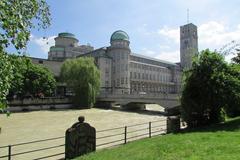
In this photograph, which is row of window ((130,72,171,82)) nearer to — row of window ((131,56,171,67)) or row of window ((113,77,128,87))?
row of window ((131,56,171,67))

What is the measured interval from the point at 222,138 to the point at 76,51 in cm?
12077

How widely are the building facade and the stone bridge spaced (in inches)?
624

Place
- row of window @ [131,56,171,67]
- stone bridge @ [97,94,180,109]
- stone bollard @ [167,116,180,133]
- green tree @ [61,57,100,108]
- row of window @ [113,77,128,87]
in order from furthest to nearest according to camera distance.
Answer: row of window @ [131,56,171,67], row of window @ [113,77,128,87], green tree @ [61,57,100,108], stone bridge @ [97,94,180,109], stone bollard @ [167,116,180,133]

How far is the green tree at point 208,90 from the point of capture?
18422mm

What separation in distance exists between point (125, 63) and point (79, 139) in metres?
104

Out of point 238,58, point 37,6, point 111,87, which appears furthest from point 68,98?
point 37,6

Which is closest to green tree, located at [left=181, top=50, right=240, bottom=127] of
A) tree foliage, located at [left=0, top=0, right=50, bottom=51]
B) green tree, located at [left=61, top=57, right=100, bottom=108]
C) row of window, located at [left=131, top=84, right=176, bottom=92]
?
tree foliage, located at [left=0, top=0, right=50, bottom=51]

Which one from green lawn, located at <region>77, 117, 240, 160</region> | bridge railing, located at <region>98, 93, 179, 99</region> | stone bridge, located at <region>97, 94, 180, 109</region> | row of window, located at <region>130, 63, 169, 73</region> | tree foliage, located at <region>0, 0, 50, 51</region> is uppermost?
row of window, located at <region>130, 63, 169, 73</region>

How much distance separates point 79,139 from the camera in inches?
458

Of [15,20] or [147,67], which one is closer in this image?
[15,20]

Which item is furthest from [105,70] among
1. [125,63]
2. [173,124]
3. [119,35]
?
[173,124]

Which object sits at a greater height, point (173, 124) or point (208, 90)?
point (208, 90)

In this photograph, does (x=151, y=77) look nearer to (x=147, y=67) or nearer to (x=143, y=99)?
(x=147, y=67)

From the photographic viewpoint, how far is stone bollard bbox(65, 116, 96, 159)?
11.3 metres
